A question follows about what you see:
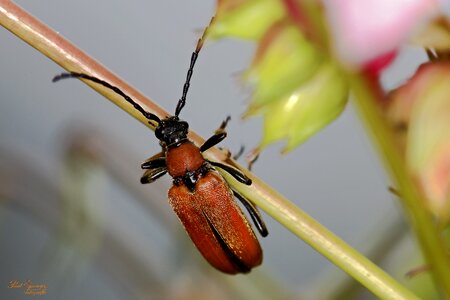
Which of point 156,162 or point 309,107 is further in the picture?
point 156,162

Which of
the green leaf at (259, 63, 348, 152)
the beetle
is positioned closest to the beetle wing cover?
the beetle

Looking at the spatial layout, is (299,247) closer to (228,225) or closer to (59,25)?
(59,25)

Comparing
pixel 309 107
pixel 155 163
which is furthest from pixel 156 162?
pixel 309 107

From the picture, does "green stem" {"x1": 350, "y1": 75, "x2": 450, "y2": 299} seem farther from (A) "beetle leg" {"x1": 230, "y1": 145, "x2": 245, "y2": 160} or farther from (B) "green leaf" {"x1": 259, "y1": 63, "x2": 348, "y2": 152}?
(A) "beetle leg" {"x1": 230, "y1": 145, "x2": 245, "y2": 160}

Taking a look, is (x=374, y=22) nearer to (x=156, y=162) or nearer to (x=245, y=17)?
→ (x=245, y=17)

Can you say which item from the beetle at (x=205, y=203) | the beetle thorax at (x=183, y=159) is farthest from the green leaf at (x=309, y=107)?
the beetle thorax at (x=183, y=159)

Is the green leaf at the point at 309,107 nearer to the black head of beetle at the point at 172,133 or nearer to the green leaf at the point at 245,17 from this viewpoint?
the green leaf at the point at 245,17
